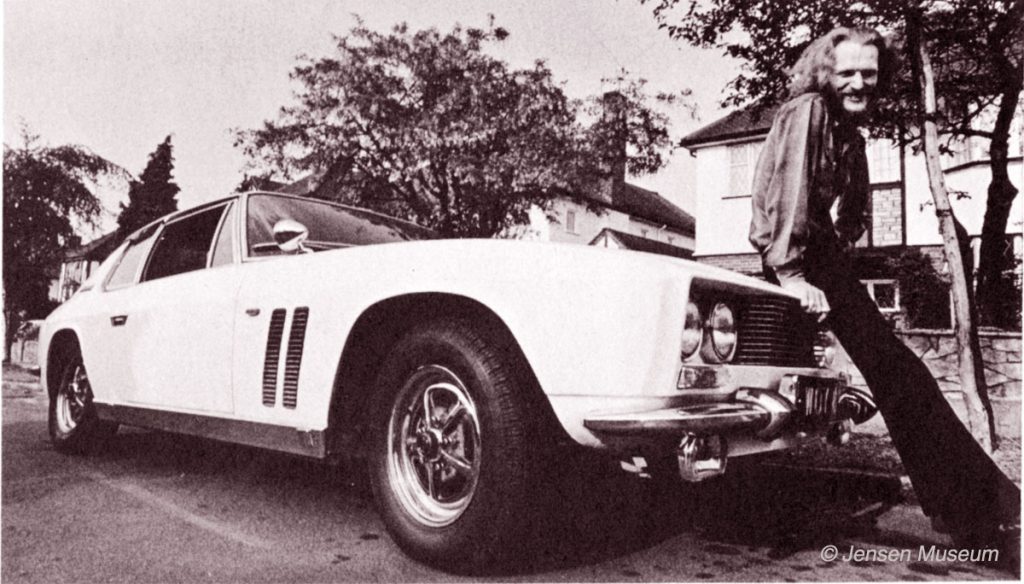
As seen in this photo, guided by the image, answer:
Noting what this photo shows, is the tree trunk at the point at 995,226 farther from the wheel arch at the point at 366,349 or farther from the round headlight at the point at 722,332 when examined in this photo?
the wheel arch at the point at 366,349

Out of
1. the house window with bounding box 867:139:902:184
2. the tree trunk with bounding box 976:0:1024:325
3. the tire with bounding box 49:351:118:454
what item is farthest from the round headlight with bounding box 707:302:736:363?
the house window with bounding box 867:139:902:184

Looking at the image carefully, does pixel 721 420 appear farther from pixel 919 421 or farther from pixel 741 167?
pixel 741 167

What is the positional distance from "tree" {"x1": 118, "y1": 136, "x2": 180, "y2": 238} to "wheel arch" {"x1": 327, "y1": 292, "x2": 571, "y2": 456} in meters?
2.45

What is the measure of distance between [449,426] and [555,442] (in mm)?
349

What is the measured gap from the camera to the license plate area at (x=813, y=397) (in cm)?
206

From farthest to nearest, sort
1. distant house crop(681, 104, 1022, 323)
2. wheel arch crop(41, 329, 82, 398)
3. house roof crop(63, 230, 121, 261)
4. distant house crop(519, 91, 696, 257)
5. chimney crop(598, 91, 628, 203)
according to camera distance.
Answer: distant house crop(519, 91, 696, 257), chimney crop(598, 91, 628, 203), house roof crop(63, 230, 121, 261), distant house crop(681, 104, 1022, 323), wheel arch crop(41, 329, 82, 398)

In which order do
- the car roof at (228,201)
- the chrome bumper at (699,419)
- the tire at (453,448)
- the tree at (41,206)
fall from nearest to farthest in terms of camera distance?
1. the chrome bumper at (699,419)
2. the tire at (453,448)
3. the car roof at (228,201)
4. the tree at (41,206)

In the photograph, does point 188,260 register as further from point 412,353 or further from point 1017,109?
point 1017,109

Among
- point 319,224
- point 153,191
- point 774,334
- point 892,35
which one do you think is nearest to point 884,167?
point 892,35

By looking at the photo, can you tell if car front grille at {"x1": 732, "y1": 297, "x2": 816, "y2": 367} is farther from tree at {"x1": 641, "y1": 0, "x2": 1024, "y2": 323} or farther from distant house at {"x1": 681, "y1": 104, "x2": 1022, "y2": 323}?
tree at {"x1": 641, "y1": 0, "x2": 1024, "y2": 323}

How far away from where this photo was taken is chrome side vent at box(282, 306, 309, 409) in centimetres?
245

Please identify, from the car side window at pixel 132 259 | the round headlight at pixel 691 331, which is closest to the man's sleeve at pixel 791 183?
the round headlight at pixel 691 331

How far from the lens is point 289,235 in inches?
108

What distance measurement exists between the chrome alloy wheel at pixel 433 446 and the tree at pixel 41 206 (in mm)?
2373
